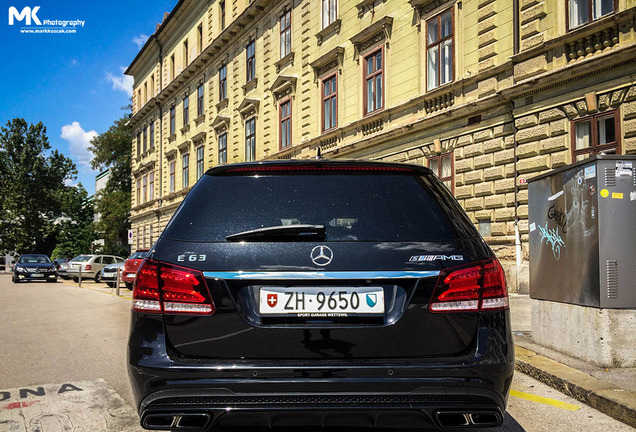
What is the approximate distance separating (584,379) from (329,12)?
1903 centimetres

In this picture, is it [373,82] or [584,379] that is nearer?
[584,379]

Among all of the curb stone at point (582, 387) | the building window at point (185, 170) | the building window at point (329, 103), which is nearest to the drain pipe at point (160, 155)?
the building window at point (185, 170)

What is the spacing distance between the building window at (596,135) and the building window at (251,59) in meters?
18.5

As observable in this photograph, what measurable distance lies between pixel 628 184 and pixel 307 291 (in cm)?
386

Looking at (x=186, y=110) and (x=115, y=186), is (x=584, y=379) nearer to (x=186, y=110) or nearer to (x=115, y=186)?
(x=186, y=110)

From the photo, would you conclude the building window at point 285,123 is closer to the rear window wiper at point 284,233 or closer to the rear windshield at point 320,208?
the rear windshield at point 320,208

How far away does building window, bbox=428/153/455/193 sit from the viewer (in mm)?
16119

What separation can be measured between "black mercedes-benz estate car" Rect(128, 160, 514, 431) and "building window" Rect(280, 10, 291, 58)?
75.9 ft

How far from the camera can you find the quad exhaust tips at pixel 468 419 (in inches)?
105

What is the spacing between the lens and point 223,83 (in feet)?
105

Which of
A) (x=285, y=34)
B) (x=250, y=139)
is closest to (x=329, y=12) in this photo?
(x=285, y=34)

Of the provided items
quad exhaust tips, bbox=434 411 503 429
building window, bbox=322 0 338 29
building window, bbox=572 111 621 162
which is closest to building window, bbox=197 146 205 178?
building window, bbox=322 0 338 29

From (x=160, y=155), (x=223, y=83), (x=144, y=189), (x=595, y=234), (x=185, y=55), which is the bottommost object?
(x=595, y=234)

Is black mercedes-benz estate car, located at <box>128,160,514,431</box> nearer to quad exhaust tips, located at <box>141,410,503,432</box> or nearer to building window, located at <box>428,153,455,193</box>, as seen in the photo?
quad exhaust tips, located at <box>141,410,503,432</box>
